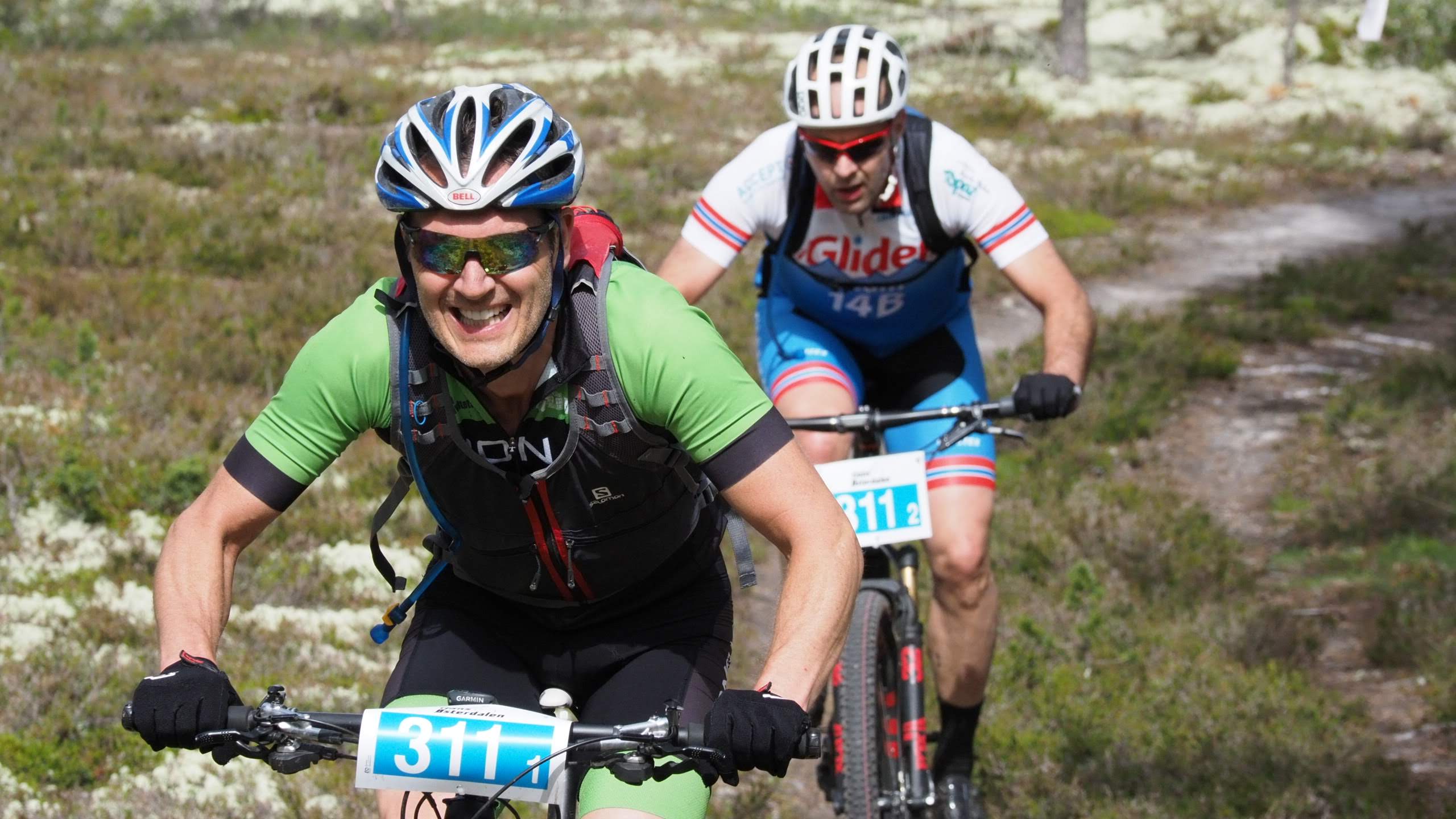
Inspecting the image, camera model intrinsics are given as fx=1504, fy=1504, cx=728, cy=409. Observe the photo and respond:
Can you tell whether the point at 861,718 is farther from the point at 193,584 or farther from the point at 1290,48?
the point at 1290,48

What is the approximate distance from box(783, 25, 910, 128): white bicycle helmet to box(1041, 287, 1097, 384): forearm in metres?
0.91

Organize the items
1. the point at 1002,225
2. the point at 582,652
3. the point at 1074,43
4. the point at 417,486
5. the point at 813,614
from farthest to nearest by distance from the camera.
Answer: the point at 1074,43 → the point at 1002,225 → the point at 582,652 → the point at 417,486 → the point at 813,614

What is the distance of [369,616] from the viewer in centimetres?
683

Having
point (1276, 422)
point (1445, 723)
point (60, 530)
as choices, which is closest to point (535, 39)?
point (1276, 422)

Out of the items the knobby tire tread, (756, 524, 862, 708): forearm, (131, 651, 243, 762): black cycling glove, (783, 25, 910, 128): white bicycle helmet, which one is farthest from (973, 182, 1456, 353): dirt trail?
(131, 651, 243, 762): black cycling glove

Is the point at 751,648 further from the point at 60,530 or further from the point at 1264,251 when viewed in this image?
the point at 1264,251

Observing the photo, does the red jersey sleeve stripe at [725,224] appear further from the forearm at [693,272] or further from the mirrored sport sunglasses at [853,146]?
the mirrored sport sunglasses at [853,146]

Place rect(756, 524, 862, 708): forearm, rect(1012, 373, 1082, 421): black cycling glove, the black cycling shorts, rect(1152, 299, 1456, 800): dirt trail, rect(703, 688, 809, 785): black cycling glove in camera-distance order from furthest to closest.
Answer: rect(1152, 299, 1456, 800): dirt trail, rect(1012, 373, 1082, 421): black cycling glove, the black cycling shorts, rect(756, 524, 862, 708): forearm, rect(703, 688, 809, 785): black cycling glove

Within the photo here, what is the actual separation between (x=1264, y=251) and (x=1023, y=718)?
1165cm

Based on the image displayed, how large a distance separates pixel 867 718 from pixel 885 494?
28.6 inches

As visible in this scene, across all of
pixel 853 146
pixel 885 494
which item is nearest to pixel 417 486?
pixel 885 494

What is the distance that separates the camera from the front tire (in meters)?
4.82

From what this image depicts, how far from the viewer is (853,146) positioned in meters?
5.20

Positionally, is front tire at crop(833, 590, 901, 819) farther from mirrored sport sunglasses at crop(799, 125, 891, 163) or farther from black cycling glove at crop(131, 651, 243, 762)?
black cycling glove at crop(131, 651, 243, 762)
